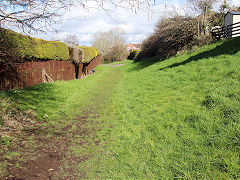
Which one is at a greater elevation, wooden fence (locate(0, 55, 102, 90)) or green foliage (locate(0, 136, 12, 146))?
wooden fence (locate(0, 55, 102, 90))

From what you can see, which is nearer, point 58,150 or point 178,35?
point 58,150

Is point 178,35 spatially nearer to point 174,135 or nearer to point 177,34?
point 177,34

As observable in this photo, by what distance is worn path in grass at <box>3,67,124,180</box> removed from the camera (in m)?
2.95

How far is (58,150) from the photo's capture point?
150 inches

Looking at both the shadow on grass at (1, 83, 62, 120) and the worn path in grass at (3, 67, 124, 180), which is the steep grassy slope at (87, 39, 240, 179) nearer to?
the worn path in grass at (3, 67, 124, 180)

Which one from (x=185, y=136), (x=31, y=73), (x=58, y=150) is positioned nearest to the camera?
(x=185, y=136)

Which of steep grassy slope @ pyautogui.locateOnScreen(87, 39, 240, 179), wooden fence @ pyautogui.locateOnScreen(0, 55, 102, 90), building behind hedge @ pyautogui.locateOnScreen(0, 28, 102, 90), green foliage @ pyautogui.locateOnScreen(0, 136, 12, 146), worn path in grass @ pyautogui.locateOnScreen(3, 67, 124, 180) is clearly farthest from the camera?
wooden fence @ pyautogui.locateOnScreen(0, 55, 102, 90)

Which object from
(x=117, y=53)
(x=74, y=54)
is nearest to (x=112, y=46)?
(x=117, y=53)

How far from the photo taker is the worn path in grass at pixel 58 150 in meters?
2.95

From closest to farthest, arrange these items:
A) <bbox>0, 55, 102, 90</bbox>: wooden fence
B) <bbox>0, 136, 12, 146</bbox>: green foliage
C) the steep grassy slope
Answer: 1. the steep grassy slope
2. <bbox>0, 136, 12, 146</bbox>: green foliage
3. <bbox>0, 55, 102, 90</bbox>: wooden fence

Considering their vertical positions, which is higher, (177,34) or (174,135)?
(177,34)

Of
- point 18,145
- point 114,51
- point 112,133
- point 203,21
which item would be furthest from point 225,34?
point 114,51

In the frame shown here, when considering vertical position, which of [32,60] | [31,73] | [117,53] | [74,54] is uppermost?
[117,53]

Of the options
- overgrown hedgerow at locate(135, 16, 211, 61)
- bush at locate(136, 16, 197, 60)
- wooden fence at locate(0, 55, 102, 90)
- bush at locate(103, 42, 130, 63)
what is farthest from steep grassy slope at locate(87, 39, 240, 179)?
bush at locate(103, 42, 130, 63)
